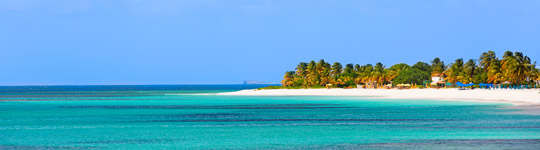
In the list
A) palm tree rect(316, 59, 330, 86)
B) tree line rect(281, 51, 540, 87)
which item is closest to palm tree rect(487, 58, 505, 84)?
tree line rect(281, 51, 540, 87)

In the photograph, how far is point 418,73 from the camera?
16088 centimetres

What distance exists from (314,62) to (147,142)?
440 ft

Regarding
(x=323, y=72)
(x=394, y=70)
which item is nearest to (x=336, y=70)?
(x=323, y=72)

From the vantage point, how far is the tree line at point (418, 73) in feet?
362

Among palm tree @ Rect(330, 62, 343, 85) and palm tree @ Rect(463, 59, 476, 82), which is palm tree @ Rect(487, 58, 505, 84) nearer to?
palm tree @ Rect(463, 59, 476, 82)

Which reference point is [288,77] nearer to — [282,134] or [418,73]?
[418,73]

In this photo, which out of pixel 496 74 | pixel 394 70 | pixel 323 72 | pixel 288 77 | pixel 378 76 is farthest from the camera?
pixel 288 77

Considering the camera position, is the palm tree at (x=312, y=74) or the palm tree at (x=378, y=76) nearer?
the palm tree at (x=378, y=76)

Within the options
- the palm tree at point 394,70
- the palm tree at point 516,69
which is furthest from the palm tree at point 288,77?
the palm tree at point 516,69

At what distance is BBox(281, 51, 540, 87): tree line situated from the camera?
110 meters

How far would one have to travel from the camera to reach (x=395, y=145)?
79.6ft

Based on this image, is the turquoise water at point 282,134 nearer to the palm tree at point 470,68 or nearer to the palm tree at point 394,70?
the palm tree at point 470,68

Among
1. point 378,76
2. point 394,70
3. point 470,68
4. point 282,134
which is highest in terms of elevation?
point 394,70

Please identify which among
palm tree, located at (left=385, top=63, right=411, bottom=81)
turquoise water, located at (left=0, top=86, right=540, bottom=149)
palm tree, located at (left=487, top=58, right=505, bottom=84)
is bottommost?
turquoise water, located at (left=0, top=86, right=540, bottom=149)
